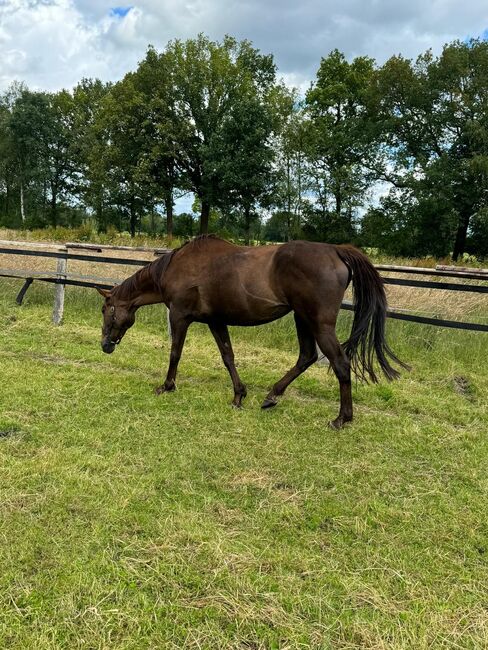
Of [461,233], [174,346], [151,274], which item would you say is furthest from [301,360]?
[461,233]

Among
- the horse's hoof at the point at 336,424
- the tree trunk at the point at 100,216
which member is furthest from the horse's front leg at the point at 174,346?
the tree trunk at the point at 100,216

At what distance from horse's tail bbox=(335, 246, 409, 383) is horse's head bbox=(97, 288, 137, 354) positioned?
96.0 inches

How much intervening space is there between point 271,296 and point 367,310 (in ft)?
2.88

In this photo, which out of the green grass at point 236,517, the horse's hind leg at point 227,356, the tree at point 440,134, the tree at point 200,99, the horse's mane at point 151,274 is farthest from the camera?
the tree at point 200,99

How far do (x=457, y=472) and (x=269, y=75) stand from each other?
35.4 metres

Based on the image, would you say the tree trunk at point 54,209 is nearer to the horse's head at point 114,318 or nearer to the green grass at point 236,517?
the horse's head at point 114,318

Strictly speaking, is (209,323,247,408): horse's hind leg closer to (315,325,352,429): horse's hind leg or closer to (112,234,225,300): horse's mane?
(112,234,225,300): horse's mane

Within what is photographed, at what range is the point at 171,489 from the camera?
2.63m

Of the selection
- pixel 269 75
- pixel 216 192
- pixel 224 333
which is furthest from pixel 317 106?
pixel 224 333

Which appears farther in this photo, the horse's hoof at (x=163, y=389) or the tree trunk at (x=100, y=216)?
the tree trunk at (x=100, y=216)

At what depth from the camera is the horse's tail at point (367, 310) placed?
3.78m

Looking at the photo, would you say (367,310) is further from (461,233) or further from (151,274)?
(461,233)

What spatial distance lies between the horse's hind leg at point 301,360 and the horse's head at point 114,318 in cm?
187

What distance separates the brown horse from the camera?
3.71m
